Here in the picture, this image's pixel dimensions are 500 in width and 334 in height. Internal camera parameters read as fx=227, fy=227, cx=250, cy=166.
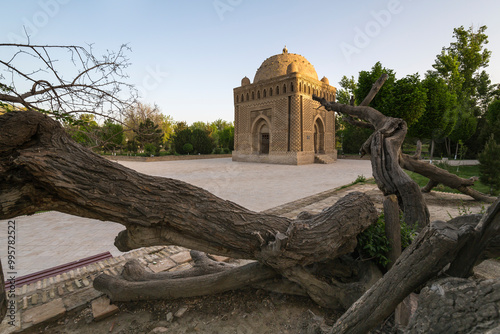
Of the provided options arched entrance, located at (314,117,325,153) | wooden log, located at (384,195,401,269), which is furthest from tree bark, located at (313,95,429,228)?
arched entrance, located at (314,117,325,153)

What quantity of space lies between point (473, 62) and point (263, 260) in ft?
98.3

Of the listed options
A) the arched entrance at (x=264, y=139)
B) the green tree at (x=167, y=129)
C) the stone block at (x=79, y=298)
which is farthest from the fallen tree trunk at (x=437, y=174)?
the green tree at (x=167, y=129)

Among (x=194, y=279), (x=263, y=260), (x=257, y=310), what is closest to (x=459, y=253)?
(x=263, y=260)

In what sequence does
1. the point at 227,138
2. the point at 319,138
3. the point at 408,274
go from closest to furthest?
the point at 408,274
the point at 319,138
the point at 227,138

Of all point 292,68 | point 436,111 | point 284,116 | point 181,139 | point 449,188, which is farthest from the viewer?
point 181,139

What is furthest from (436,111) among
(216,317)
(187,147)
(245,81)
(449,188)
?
(187,147)

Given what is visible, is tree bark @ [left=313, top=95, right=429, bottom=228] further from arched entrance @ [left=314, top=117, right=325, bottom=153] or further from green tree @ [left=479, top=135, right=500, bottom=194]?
arched entrance @ [left=314, top=117, right=325, bottom=153]

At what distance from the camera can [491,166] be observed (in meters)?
6.83

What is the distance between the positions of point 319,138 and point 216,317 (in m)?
21.9

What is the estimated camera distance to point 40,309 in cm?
214

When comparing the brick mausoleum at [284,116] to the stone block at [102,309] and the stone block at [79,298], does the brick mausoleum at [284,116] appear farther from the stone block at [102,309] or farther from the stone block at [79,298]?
the stone block at [102,309]

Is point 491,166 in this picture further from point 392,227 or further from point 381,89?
point 381,89

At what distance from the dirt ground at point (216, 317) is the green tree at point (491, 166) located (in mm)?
7994

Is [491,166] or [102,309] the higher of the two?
[491,166]
